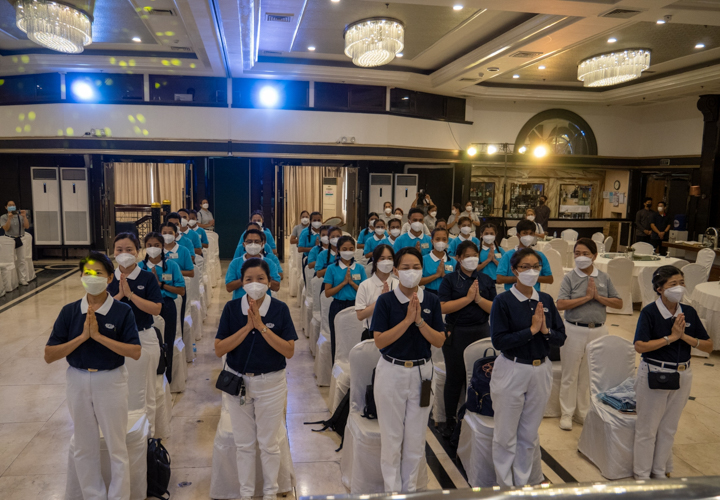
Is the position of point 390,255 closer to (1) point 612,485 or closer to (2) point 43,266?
(1) point 612,485

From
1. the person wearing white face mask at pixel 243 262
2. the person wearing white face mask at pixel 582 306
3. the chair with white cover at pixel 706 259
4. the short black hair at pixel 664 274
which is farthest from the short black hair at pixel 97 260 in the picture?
the chair with white cover at pixel 706 259

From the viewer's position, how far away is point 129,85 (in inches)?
484

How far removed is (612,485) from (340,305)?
4.97m

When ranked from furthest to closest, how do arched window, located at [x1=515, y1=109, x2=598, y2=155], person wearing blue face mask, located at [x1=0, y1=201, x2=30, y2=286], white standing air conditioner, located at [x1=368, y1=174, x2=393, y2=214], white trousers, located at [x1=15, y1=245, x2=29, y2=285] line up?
arched window, located at [x1=515, y1=109, x2=598, y2=155] → white standing air conditioner, located at [x1=368, y1=174, x2=393, y2=214] → white trousers, located at [x1=15, y1=245, x2=29, y2=285] → person wearing blue face mask, located at [x1=0, y1=201, x2=30, y2=286]

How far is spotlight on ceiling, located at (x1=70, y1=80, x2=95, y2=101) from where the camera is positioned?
12.2m

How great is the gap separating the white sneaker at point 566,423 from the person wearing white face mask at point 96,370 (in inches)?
150

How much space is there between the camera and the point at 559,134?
1602 centimetres

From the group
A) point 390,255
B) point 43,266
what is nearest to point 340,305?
point 390,255

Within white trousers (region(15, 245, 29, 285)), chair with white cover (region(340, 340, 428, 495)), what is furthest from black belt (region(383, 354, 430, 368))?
white trousers (region(15, 245, 29, 285))

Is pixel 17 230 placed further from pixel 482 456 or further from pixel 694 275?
pixel 694 275

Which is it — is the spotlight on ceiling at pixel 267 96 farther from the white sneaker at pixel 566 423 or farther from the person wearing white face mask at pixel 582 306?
the white sneaker at pixel 566 423

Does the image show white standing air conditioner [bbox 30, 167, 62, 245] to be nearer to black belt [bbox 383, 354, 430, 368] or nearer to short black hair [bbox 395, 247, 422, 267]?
short black hair [bbox 395, 247, 422, 267]

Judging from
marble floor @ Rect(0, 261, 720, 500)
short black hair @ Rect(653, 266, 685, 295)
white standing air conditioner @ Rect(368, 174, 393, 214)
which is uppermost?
white standing air conditioner @ Rect(368, 174, 393, 214)

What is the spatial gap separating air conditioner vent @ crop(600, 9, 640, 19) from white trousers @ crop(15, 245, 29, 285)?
11569 millimetres
